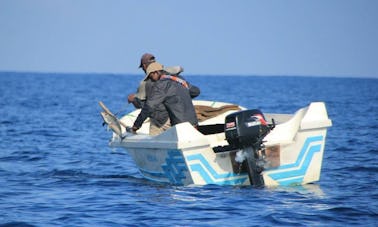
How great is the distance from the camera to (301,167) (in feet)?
38.8

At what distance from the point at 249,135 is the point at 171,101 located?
1539mm

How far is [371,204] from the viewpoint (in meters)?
10.7

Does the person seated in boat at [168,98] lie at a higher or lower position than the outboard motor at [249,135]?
higher

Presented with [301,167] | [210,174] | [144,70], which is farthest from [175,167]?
[144,70]

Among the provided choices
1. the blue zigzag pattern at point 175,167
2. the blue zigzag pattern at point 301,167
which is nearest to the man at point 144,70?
the blue zigzag pattern at point 175,167

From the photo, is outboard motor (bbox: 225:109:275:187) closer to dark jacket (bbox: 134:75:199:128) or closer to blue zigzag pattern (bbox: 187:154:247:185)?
blue zigzag pattern (bbox: 187:154:247:185)

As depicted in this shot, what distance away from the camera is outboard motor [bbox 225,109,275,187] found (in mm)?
11023

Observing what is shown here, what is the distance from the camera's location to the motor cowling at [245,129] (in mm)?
11016

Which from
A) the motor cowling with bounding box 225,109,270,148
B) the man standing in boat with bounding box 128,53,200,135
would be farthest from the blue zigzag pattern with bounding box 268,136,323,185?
the man standing in boat with bounding box 128,53,200,135

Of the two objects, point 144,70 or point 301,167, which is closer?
point 301,167

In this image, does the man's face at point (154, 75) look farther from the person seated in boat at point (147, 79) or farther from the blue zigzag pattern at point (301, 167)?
the blue zigzag pattern at point (301, 167)

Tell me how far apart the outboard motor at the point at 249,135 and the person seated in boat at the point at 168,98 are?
1.10 m

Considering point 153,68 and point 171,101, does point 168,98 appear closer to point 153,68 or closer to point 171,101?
point 171,101

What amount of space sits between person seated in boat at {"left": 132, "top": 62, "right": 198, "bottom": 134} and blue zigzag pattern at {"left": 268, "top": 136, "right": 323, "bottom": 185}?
1531mm
